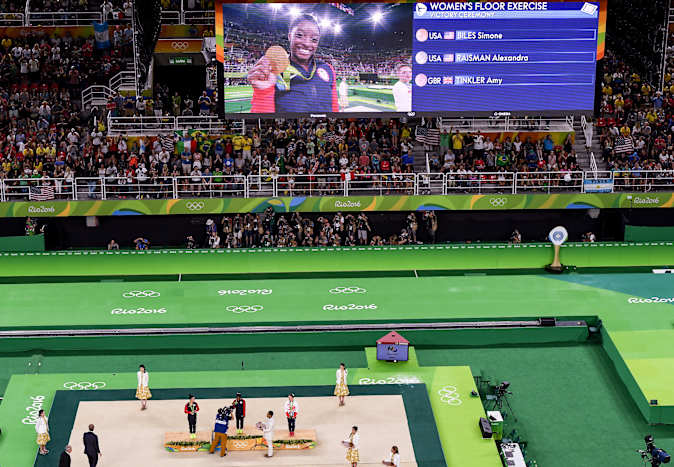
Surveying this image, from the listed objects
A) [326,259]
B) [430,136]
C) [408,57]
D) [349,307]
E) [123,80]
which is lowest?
[349,307]

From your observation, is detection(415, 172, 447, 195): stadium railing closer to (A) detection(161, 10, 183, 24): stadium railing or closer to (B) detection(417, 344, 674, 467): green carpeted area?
(B) detection(417, 344, 674, 467): green carpeted area

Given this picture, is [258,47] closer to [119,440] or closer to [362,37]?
[362,37]

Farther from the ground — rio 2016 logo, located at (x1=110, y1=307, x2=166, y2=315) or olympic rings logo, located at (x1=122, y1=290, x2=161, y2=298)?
olympic rings logo, located at (x1=122, y1=290, x2=161, y2=298)

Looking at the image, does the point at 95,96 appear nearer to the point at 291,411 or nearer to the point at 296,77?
the point at 296,77

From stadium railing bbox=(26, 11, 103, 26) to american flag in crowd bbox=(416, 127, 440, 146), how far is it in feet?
44.6

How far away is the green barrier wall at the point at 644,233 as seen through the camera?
1443 inches

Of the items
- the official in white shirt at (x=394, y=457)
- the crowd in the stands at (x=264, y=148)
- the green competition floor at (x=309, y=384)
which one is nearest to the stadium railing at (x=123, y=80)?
the crowd in the stands at (x=264, y=148)

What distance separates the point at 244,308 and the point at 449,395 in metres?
7.56

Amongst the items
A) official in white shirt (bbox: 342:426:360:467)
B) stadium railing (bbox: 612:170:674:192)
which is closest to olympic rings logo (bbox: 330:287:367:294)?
official in white shirt (bbox: 342:426:360:467)

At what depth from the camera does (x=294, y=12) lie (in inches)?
1331

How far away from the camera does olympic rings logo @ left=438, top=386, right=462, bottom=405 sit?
26.7 metres

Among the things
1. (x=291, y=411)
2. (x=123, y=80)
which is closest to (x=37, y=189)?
(x=123, y=80)

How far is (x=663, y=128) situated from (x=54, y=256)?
2261 centimetres

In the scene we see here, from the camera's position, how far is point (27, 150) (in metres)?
35.9
